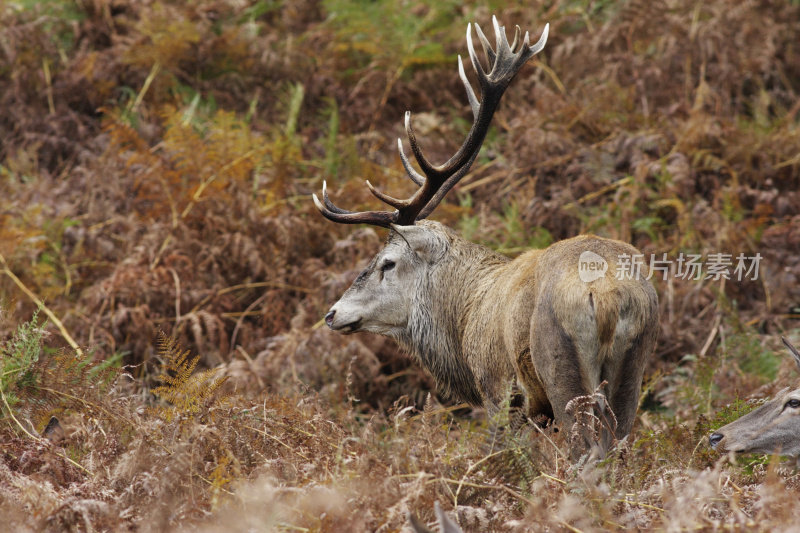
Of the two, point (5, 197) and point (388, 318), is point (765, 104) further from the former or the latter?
point (5, 197)

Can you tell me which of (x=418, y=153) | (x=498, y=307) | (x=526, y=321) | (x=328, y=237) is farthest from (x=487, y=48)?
(x=328, y=237)

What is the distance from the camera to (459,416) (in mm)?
7180

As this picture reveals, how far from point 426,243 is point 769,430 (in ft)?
8.00

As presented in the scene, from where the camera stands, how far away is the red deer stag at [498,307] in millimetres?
4273

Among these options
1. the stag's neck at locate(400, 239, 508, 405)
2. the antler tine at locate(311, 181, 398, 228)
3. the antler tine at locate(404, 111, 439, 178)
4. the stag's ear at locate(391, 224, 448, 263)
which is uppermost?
the antler tine at locate(404, 111, 439, 178)

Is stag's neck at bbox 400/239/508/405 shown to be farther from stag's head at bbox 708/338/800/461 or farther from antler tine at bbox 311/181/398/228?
stag's head at bbox 708/338/800/461

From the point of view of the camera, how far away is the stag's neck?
571cm

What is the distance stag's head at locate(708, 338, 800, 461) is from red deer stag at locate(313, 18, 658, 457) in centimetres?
56

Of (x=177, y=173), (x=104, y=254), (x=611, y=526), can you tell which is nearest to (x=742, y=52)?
(x=177, y=173)

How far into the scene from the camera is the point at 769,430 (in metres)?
4.59

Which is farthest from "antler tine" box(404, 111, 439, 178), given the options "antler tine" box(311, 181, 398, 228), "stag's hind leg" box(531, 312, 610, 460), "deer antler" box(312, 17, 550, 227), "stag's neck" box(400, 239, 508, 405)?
"stag's hind leg" box(531, 312, 610, 460)

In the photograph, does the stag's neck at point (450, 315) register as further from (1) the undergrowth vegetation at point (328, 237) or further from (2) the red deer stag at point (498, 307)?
(1) the undergrowth vegetation at point (328, 237)

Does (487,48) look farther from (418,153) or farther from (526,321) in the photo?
(526,321)

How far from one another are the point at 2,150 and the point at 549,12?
6648 millimetres
